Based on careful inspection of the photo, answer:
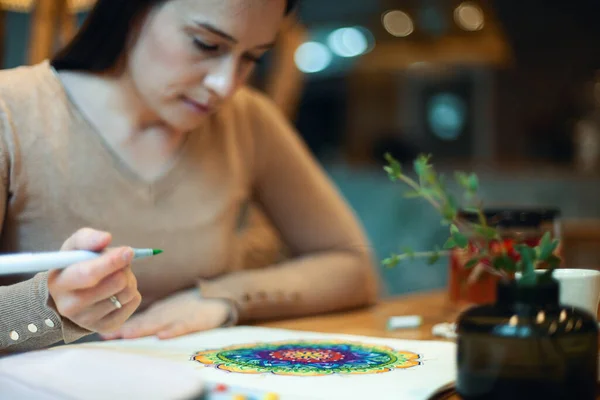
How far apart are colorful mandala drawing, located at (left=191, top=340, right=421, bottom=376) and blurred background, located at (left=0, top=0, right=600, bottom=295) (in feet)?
4.26

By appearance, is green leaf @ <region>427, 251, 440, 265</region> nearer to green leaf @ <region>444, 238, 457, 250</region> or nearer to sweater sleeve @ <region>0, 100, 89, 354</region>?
green leaf @ <region>444, 238, 457, 250</region>

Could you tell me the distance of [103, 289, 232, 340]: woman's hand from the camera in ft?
2.93

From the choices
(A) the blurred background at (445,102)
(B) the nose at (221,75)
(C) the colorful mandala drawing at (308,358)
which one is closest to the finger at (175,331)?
(C) the colorful mandala drawing at (308,358)

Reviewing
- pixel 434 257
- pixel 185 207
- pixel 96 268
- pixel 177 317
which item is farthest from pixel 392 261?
pixel 185 207

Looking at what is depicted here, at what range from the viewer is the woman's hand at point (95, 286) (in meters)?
0.63

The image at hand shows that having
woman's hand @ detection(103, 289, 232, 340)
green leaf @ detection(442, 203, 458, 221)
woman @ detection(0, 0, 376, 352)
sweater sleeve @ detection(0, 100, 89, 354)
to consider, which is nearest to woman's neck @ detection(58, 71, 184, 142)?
woman @ detection(0, 0, 376, 352)

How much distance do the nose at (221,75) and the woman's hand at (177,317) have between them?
0.29m

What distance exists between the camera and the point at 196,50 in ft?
3.26

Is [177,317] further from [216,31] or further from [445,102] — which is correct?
[445,102]

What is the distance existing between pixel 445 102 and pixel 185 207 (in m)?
5.22

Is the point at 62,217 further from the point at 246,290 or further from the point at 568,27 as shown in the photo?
the point at 568,27

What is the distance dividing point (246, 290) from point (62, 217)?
0.28 m

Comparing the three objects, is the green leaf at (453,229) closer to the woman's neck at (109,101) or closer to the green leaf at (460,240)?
the green leaf at (460,240)

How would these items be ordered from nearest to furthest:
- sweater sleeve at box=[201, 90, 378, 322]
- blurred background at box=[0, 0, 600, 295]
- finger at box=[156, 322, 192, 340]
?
finger at box=[156, 322, 192, 340]
sweater sleeve at box=[201, 90, 378, 322]
blurred background at box=[0, 0, 600, 295]
